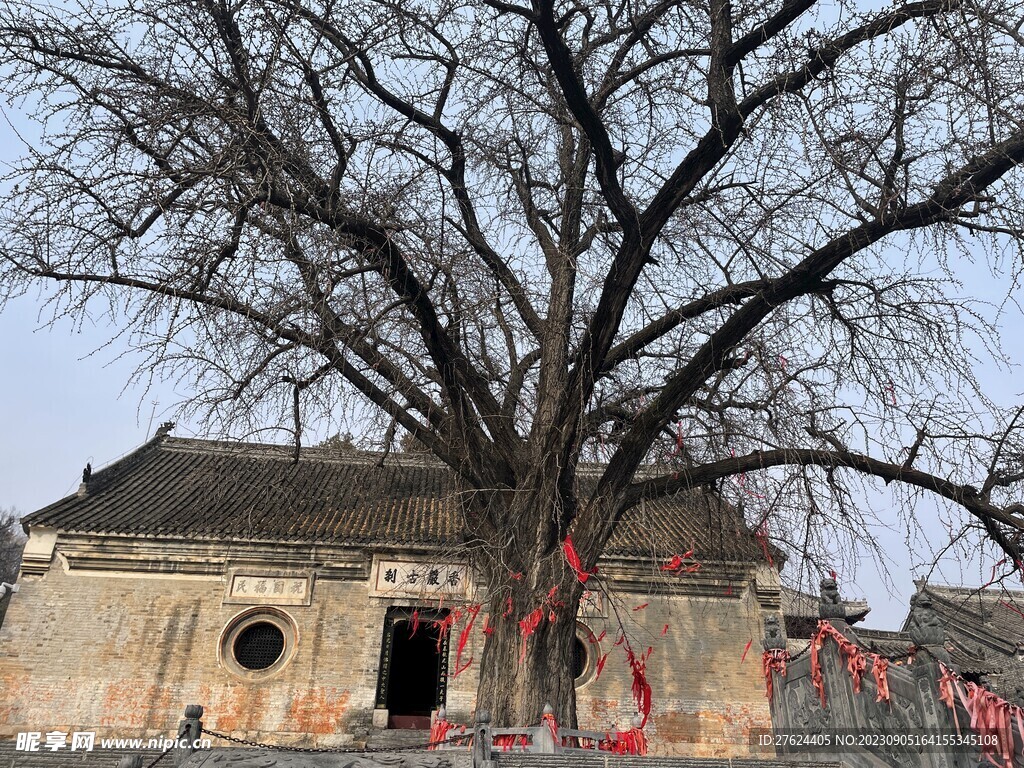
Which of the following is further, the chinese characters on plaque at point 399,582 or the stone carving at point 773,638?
the chinese characters on plaque at point 399,582

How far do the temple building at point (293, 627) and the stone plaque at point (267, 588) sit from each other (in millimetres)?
27

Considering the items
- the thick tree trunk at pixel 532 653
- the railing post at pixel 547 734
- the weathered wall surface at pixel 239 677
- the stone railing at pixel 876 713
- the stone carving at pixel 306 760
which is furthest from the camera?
the weathered wall surface at pixel 239 677

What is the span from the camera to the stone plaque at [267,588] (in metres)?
12.5

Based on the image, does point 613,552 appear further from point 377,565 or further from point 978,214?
point 978,214

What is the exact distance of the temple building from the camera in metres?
11.8

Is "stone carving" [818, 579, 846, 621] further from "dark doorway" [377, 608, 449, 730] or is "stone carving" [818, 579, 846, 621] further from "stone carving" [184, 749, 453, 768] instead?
"dark doorway" [377, 608, 449, 730]

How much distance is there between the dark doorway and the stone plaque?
1611 millimetres

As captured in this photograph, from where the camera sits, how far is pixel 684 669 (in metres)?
12.8

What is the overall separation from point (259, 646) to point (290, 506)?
2748 mm

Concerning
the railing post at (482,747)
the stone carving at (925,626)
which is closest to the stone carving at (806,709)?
the stone carving at (925,626)

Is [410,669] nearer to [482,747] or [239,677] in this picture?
[239,677]

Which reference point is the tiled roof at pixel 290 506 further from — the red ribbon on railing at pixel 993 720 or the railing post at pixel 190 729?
the red ribbon on railing at pixel 993 720

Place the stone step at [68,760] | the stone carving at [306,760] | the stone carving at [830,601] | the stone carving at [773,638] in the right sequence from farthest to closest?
1. the stone carving at [773,638]
2. the stone carving at [830,601]
3. the stone step at [68,760]
4. the stone carving at [306,760]

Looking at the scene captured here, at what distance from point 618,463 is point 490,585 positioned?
1568 millimetres
